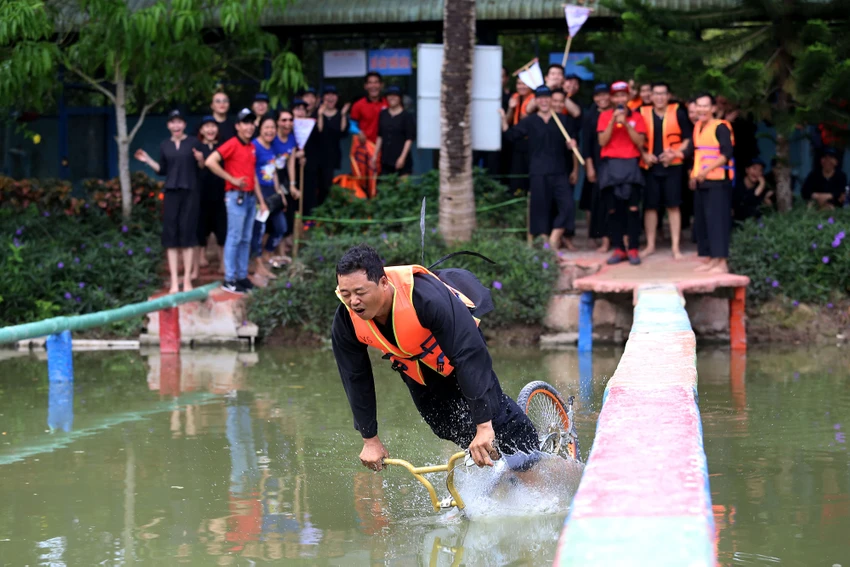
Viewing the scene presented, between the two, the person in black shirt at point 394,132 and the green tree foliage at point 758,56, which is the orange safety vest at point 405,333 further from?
the person in black shirt at point 394,132

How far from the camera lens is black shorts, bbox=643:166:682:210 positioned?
1212cm

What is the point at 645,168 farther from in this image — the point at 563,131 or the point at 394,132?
the point at 394,132

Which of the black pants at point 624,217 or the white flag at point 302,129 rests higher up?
the white flag at point 302,129

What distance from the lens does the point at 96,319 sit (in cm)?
1011

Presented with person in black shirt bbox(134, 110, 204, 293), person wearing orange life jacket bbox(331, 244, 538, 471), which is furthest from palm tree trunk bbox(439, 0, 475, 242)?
person wearing orange life jacket bbox(331, 244, 538, 471)

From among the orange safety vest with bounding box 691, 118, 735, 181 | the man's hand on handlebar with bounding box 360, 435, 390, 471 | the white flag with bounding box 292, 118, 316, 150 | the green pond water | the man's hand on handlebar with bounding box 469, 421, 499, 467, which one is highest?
the white flag with bounding box 292, 118, 316, 150

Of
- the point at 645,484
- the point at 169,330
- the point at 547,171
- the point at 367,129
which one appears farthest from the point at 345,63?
the point at 645,484

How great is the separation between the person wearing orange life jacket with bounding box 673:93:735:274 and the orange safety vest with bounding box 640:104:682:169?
48 centimetres

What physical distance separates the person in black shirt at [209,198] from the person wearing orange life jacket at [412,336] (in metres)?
6.81

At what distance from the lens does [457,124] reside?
12.3 meters

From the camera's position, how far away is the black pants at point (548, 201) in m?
12.4

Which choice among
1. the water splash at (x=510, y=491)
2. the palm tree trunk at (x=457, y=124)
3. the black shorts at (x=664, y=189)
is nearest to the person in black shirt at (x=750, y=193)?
the black shorts at (x=664, y=189)

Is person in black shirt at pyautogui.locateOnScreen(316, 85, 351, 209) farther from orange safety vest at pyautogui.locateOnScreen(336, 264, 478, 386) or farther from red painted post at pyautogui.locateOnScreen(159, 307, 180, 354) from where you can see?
orange safety vest at pyautogui.locateOnScreen(336, 264, 478, 386)

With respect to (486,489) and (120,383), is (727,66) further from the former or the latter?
(486,489)
